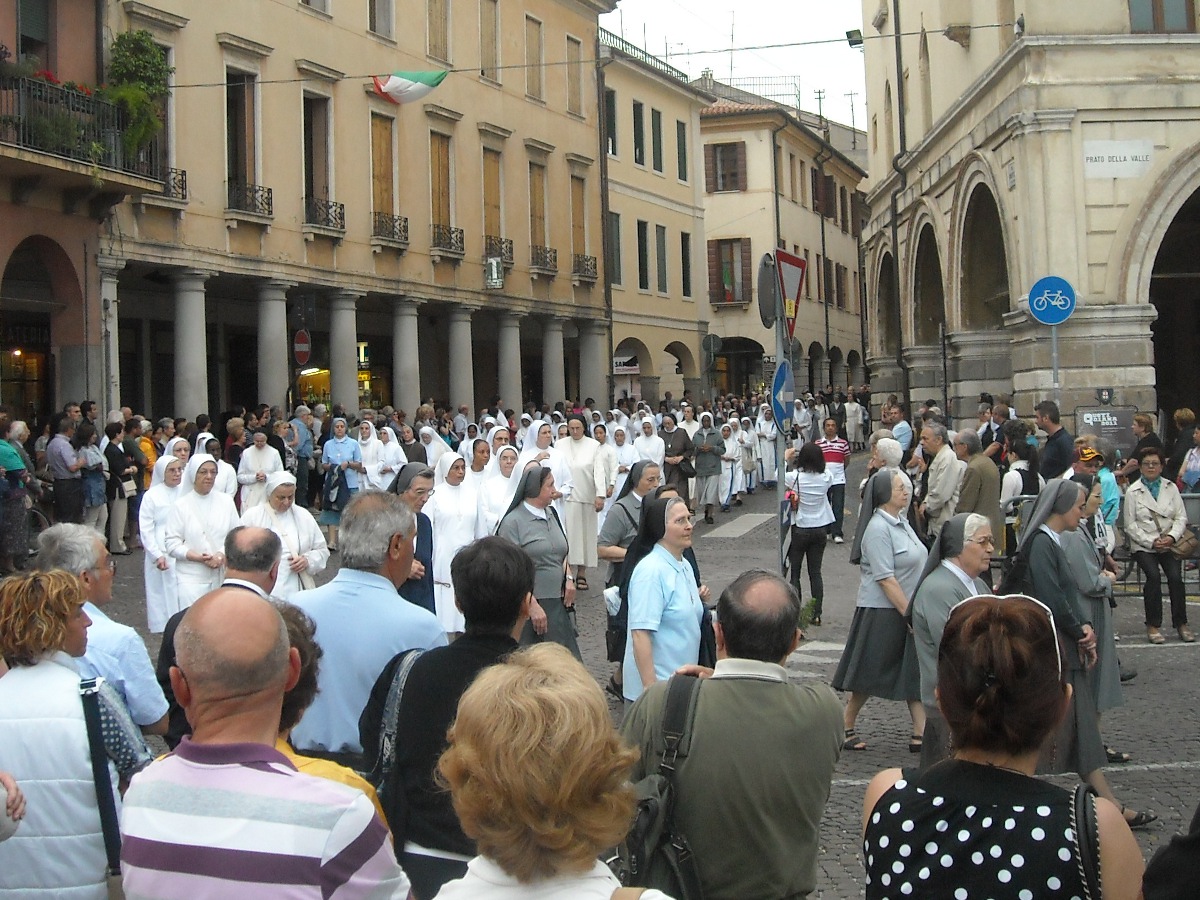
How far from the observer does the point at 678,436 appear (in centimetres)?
2164

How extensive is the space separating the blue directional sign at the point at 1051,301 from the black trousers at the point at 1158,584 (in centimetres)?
358

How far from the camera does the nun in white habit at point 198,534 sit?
10.2m

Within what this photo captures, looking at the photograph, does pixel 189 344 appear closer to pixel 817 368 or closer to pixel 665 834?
pixel 665 834

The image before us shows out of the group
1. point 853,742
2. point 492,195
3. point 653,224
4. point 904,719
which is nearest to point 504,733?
point 853,742

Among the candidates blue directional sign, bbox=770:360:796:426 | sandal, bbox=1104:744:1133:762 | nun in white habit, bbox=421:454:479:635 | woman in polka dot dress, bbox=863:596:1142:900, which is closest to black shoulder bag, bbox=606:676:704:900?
woman in polka dot dress, bbox=863:596:1142:900

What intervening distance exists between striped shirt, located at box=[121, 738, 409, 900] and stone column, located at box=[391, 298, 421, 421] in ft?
92.2

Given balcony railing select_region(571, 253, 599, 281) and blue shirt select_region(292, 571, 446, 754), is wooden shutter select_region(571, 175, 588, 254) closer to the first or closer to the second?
balcony railing select_region(571, 253, 599, 281)

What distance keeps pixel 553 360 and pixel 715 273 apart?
19.5 metres

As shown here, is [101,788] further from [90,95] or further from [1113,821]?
[90,95]

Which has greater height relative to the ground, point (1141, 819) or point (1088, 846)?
point (1088, 846)

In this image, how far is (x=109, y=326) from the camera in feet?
74.2

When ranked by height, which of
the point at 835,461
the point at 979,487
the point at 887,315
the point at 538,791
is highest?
the point at 887,315

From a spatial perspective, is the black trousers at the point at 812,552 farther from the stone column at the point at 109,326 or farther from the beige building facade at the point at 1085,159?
the stone column at the point at 109,326

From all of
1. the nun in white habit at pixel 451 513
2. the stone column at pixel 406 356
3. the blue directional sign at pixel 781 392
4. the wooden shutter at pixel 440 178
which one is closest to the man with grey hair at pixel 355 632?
the blue directional sign at pixel 781 392
